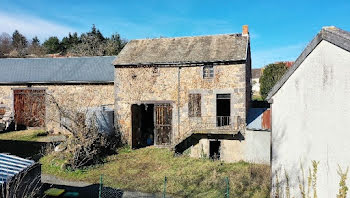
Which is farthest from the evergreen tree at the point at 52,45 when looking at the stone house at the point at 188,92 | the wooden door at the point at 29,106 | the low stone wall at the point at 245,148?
the low stone wall at the point at 245,148

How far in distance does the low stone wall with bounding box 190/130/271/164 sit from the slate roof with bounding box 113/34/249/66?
509 cm

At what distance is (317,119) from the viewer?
901 centimetres

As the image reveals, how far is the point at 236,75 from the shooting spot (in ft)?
59.4

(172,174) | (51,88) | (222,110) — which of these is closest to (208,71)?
(222,110)

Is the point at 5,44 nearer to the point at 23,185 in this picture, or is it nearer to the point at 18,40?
the point at 18,40

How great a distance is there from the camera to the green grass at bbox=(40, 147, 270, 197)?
12.5 m

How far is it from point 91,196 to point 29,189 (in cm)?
326

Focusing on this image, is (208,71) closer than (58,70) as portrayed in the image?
Yes

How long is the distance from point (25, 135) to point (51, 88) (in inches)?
167

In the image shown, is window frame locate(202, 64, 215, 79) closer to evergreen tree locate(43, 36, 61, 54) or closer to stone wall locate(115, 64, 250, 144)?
stone wall locate(115, 64, 250, 144)

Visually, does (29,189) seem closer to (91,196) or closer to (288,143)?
(91,196)

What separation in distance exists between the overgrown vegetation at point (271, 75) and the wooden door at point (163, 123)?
51.8ft

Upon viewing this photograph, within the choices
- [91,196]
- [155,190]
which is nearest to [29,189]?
[91,196]

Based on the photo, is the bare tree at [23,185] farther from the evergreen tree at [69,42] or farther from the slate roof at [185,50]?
the evergreen tree at [69,42]
